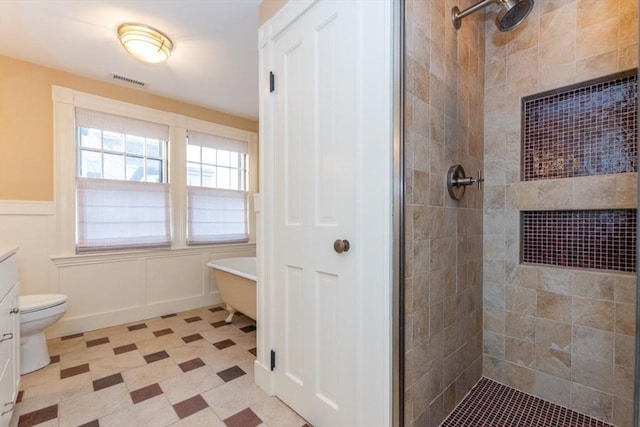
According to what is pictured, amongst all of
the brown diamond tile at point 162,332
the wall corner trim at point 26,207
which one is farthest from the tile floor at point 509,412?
the wall corner trim at point 26,207

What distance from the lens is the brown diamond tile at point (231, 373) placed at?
1.92 m

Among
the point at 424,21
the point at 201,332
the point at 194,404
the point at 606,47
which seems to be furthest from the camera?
the point at 201,332

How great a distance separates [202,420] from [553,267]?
2.13m

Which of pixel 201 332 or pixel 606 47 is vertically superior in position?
pixel 606 47

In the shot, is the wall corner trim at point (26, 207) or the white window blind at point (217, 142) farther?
the white window blind at point (217, 142)

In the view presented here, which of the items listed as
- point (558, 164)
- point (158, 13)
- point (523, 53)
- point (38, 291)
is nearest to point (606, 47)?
point (523, 53)

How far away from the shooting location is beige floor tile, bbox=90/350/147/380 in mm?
1992

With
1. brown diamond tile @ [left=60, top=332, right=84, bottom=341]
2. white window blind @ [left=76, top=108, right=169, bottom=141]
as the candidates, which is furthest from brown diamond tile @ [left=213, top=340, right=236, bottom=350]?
white window blind @ [left=76, top=108, right=169, bottom=141]

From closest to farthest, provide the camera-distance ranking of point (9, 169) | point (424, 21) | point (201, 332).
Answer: point (424, 21) < point (9, 169) < point (201, 332)

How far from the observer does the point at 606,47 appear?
1.49 meters

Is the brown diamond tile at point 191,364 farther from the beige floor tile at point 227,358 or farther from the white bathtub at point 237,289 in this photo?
the white bathtub at point 237,289

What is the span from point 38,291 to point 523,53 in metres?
4.07

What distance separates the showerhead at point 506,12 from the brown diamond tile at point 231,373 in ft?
8.09

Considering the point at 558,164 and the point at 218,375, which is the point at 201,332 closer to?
the point at 218,375
